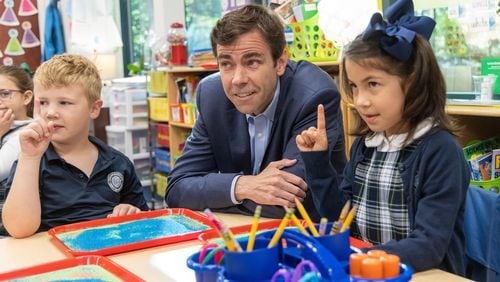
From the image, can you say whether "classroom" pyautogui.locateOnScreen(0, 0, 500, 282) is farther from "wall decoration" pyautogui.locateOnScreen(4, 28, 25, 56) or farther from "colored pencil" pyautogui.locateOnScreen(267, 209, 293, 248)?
"wall decoration" pyautogui.locateOnScreen(4, 28, 25, 56)

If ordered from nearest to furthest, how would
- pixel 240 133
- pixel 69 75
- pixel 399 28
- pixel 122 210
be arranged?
1. pixel 399 28
2. pixel 122 210
3. pixel 69 75
4. pixel 240 133

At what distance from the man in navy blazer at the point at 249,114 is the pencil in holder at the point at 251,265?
2.71 feet

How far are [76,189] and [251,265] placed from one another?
101 centimetres

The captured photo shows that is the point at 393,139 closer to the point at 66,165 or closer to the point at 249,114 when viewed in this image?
the point at 249,114

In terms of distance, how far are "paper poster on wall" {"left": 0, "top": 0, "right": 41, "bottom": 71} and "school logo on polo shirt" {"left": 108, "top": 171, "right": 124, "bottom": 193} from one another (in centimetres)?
450

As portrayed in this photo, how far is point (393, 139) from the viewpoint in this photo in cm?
131

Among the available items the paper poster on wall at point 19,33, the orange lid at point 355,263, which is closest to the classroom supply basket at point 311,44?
the orange lid at point 355,263

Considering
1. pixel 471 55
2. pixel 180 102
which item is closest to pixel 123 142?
pixel 180 102

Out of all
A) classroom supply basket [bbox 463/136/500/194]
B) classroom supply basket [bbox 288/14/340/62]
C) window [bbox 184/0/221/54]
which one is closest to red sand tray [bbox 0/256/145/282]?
classroom supply basket [bbox 463/136/500/194]

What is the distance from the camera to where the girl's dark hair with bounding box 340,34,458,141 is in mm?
1240

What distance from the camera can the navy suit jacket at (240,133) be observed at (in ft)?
5.62

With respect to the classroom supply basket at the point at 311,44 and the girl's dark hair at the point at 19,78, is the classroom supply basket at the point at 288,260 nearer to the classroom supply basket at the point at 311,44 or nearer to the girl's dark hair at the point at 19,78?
the girl's dark hair at the point at 19,78

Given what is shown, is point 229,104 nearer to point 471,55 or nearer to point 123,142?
point 471,55

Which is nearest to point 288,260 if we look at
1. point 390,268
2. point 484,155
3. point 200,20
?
point 390,268
